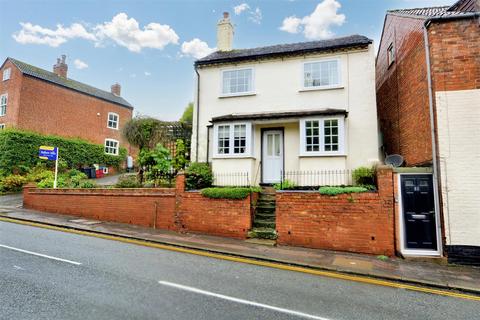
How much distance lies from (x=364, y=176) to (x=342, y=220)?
253cm

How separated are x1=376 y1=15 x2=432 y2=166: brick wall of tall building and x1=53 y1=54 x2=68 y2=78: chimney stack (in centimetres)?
2988

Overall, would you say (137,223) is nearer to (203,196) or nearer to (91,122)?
Answer: (203,196)

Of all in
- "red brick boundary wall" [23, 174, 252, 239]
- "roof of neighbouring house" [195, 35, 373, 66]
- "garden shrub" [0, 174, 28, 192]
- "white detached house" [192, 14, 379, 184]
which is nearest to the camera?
"red brick boundary wall" [23, 174, 252, 239]

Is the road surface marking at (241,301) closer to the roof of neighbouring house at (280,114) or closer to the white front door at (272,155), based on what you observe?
the white front door at (272,155)

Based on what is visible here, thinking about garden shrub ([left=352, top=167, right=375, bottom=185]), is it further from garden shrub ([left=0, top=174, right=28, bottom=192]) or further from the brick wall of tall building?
garden shrub ([left=0, top=174, right=28, bottom=192])

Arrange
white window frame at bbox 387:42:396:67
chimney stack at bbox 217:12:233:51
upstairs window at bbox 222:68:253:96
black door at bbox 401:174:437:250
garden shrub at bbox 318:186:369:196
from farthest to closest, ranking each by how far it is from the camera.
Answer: chimney stack at bbox 217:12:233:51, upstairs window at bbox 222:68:253:96, white window frame at bbox 387:42:396:67, garden shrub at bbox 318:186:369:196, black door at bbox 401:174:437:250

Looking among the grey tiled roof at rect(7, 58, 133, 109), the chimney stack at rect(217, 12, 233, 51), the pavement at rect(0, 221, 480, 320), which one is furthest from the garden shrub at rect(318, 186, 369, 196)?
the grey tiled roof at rect(7, 58, 133, 109)

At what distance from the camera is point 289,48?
13.3 meters

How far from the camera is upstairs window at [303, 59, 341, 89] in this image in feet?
39.2

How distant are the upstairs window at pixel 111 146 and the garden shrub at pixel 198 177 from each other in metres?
20.9

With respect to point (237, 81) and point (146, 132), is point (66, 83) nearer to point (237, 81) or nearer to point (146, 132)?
point (146, 132)

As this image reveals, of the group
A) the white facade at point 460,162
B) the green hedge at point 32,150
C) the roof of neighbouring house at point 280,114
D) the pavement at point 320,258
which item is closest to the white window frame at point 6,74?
the green hedge at point 32,150

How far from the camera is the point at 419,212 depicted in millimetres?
7957

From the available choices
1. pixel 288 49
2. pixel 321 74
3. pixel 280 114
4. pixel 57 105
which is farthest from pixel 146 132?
pixel 57 105
